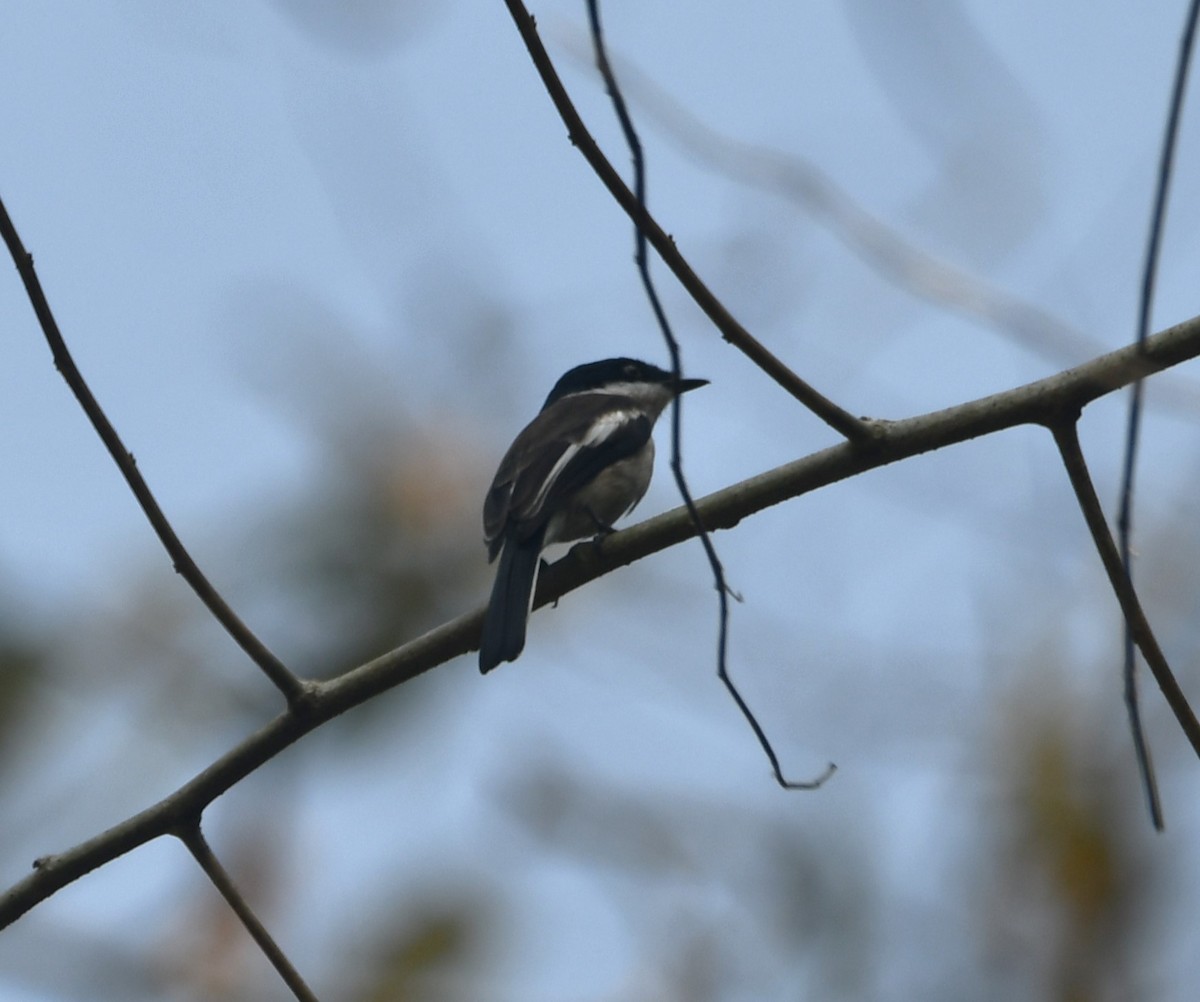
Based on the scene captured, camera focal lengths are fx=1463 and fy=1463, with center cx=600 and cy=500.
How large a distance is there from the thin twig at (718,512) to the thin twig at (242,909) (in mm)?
48

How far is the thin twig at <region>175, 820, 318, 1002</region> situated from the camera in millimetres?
2889

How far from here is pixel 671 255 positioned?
265cm

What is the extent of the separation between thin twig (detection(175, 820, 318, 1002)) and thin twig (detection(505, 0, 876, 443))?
1.49m

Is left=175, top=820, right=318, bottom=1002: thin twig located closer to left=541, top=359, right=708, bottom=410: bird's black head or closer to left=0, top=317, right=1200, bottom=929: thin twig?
left=0, top=317, right=1200, bottom=929: thin twig

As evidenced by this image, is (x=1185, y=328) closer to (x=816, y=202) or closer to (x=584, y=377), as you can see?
(x=816, y=202)

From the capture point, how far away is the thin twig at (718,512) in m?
2.92

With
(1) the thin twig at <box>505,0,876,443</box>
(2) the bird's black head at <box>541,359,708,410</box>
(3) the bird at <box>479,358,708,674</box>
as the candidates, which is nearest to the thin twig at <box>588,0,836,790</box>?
(1) the thin twig at <box>505,0,876,443</box>

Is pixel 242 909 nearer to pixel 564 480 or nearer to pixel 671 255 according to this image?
pixel 671 255

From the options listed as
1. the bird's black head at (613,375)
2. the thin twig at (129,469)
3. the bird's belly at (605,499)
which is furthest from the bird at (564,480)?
the thin twig at (129,469)

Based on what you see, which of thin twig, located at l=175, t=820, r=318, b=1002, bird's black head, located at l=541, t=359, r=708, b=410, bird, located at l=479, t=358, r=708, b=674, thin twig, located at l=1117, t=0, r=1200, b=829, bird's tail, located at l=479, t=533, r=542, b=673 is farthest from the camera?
bird's black head, located at l=541, t=359, r=708, b=410

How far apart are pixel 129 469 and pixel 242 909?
909 mm

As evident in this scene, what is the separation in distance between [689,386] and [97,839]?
13.0 feet

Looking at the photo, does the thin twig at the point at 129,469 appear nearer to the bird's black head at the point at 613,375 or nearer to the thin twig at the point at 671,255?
the thin twig at the point at 671,255

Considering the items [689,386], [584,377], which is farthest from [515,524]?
[584,377]
